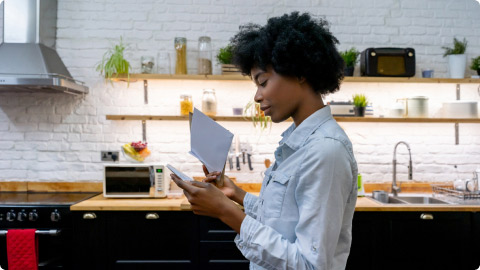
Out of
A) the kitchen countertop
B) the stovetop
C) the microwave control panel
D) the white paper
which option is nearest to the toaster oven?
the kitchen countertop

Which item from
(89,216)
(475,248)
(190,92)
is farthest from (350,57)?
(89,216)

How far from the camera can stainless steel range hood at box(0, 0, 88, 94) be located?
2.51 m

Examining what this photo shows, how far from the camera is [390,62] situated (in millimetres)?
2869

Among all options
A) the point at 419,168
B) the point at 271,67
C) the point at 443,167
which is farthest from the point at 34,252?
the point at 443,167

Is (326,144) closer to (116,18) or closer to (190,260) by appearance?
(190,260)

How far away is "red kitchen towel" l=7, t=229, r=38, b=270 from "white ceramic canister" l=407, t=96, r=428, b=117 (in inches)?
121

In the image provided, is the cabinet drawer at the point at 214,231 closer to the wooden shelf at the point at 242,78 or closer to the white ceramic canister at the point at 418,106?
the wooden shelf at the point at 242,78

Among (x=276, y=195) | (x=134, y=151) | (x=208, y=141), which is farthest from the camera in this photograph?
(x=134, y=151)

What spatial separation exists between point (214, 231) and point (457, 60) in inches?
101

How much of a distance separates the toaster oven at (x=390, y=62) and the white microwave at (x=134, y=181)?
1.92 metres

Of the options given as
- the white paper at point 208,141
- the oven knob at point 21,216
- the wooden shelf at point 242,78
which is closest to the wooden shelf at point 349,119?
the wooden shelf at point 242,78

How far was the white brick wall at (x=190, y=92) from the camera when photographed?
3.01 metres

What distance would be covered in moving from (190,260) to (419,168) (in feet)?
7.26

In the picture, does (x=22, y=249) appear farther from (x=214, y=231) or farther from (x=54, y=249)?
(x=214, y=231)
